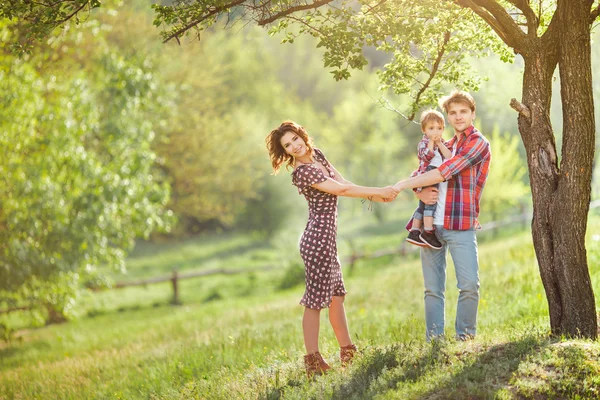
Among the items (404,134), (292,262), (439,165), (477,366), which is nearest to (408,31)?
(439,165)

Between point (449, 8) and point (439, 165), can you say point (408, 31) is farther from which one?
point (439, 165)

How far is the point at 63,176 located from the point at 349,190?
9.03 metres

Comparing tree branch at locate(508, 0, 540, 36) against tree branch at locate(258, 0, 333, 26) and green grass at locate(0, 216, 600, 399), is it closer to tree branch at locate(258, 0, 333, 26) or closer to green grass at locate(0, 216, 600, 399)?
tree branch at locate(258, 0, 333, 26)

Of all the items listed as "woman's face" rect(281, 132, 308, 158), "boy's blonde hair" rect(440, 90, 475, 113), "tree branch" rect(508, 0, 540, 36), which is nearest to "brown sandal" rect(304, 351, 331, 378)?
"woman's face" rect(281, 132, 308, 158)

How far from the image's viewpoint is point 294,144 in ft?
18.2

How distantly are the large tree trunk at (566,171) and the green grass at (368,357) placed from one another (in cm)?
40

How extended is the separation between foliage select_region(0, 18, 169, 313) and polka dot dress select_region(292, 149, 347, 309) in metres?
7.44

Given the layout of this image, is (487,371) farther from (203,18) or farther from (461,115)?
(203,18)

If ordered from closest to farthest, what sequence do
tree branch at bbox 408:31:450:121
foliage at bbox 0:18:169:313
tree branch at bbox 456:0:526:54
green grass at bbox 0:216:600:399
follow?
green grass at bbox 0:216:600:399 → tree branch at bbox 456:0:526:54 → tree branch at bbox 408:31:450:121 → foliage at bbox 0:18:169:313

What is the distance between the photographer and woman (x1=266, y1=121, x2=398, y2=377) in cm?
543

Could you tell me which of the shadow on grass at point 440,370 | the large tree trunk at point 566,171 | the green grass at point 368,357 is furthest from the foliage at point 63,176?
the large tree trunk at point 566,171

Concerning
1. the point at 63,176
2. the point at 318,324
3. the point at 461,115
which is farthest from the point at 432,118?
the point at 63,176

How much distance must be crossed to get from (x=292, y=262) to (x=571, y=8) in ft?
61.0

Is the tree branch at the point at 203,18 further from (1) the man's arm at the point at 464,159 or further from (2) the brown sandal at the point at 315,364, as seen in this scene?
(2) the brown sandal at the point at 315,364
